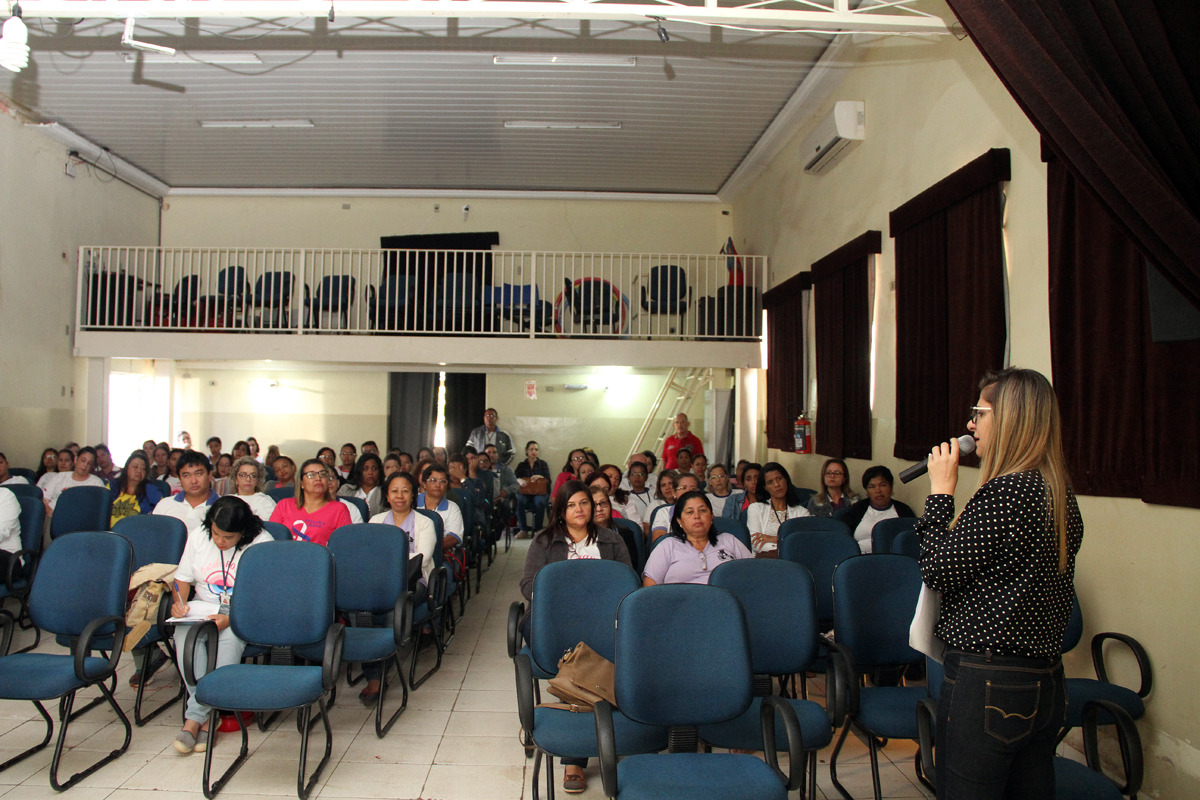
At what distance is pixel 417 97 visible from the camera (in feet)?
27.1

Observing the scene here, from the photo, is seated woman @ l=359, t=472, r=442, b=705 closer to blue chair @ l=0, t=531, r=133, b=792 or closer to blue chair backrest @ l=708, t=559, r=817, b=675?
blue chair @ l=0, t=531, r=133, b=792

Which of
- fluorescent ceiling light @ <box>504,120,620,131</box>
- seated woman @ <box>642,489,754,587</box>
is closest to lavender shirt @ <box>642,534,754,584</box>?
seated woman @ <box>642,489,754,587</box>

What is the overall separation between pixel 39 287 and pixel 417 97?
15.7 ft

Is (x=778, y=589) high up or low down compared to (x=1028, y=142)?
down

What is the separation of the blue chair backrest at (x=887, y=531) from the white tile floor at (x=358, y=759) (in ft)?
4.69

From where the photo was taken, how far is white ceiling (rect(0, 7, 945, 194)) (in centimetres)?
699

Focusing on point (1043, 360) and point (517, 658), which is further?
point (1043, 360)

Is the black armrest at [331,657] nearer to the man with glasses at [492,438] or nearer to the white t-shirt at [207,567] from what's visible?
the white t-shirt at [207,567]

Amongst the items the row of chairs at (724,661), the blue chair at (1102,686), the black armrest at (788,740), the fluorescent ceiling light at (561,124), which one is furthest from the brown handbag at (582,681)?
the fluorescent ceiling light at (561,124)

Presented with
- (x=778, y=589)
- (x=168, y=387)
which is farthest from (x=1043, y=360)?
(x=168, y=387)

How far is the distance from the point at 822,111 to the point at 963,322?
376cm

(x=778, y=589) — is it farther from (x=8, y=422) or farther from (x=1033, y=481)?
(x=8, y=422)

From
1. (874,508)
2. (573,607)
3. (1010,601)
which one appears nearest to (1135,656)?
(874,508)

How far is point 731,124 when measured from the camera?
8.80 meters
